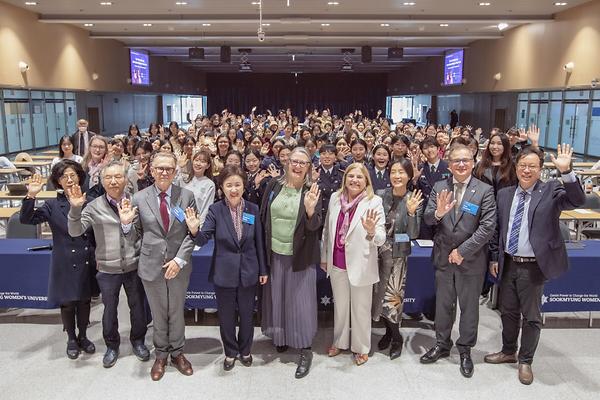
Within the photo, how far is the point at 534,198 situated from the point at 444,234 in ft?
2.17

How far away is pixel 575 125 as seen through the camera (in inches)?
484

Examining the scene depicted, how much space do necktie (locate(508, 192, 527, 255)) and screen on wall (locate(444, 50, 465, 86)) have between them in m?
17.1

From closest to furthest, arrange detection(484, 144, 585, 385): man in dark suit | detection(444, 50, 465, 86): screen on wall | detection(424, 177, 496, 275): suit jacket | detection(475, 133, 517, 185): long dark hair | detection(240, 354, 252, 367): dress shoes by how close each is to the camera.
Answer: detection(484, 144, 585, 385): man in dark suit → detection(424, 177, 496, 275): suit jacket → detection(240, 354, 252, 367): dress shoes → detection(475, 133, 517, 185): long dark hair → detection(444, 50, 465, 86): screen on wall

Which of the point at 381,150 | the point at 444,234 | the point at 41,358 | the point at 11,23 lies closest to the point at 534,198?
the point at 444,234

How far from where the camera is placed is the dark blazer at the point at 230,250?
3.57 metres

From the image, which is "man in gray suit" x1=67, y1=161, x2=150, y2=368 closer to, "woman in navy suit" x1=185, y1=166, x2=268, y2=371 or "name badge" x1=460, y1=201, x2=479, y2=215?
"woman in navy suit" x1=185, y1=166, x2=268, y2=371

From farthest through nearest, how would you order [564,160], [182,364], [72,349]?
[72,349], [182,364], [564,160]

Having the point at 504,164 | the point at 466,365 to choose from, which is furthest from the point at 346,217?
the point at 504,164

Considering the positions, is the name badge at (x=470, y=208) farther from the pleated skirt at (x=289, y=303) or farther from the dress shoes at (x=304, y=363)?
the dress shoes at (x=304, y=363)

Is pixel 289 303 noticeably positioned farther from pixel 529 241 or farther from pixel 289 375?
pixel 529 241

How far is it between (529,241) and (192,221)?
2355mm

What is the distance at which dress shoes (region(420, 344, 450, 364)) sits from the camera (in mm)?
3916

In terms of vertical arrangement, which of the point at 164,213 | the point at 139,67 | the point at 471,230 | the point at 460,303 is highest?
the point at 139,67

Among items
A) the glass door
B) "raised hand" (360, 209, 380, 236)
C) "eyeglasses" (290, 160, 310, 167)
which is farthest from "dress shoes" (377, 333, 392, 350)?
the glass door
